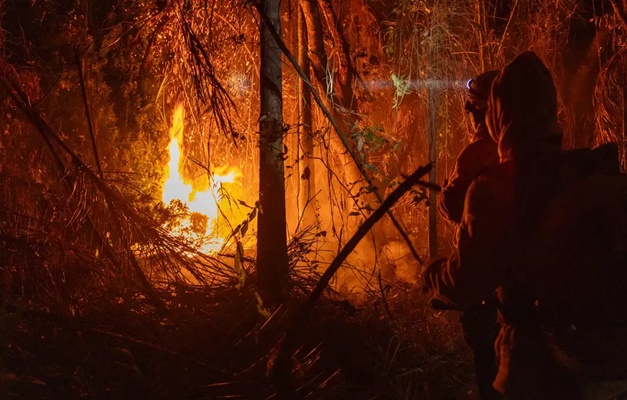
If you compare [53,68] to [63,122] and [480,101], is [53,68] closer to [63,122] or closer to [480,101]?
[63,122]

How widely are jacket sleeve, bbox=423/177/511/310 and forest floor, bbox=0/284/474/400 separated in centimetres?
182

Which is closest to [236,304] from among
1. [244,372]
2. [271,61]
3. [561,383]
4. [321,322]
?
[321,322]

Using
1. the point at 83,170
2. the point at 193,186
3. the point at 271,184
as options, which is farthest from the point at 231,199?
the point at 193,186

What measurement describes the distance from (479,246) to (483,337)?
4.09 feet

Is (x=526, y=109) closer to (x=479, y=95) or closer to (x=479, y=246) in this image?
(x=479, y=246)

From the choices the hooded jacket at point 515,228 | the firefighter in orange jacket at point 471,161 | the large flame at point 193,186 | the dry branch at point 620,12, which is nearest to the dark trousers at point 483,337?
the firefighter in orange jacket at point 471,161

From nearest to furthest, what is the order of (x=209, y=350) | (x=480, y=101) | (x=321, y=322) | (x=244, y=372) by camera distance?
(x=480, y=101), (x=244, y=372), (x=209, y=350), (x=321, y=322)

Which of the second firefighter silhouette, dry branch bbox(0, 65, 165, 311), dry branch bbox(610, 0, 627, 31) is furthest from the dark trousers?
dry branch bbox(610, 0, 627, 31)

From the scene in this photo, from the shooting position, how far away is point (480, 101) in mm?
3553

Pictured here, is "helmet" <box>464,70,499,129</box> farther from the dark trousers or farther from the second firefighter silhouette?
the dark trousers

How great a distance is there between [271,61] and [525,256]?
10.8 feet

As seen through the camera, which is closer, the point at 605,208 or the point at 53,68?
the point at 605,208

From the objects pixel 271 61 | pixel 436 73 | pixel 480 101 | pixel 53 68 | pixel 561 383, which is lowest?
pixel 561 383

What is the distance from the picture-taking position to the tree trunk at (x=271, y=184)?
16.8ft
